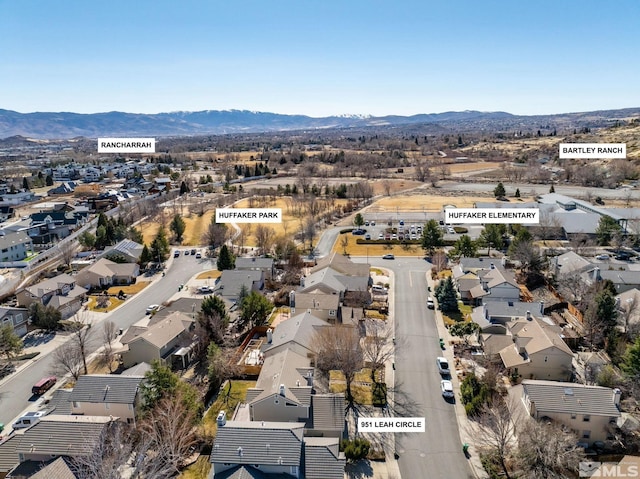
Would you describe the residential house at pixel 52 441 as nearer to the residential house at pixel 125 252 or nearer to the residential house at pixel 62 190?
the residential house at pixel 125 252

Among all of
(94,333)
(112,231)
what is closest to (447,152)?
(112,231)

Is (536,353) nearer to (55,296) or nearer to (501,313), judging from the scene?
(501,313)

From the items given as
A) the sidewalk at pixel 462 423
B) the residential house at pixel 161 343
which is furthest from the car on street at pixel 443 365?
the residential house at pixel 161 343

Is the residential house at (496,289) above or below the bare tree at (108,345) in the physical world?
above

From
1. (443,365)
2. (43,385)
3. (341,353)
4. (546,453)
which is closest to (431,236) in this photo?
(443,365)

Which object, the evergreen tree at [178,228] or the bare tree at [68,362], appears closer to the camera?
the bare tree at [68,362]

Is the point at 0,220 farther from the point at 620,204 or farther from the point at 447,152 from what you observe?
the point at 447,152

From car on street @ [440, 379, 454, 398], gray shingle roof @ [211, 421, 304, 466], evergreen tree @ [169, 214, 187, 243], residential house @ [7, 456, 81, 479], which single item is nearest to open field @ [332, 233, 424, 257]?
evergreen tree @ [169, 214, 187, 243]

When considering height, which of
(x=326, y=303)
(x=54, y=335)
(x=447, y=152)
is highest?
(x=447, y=152)
